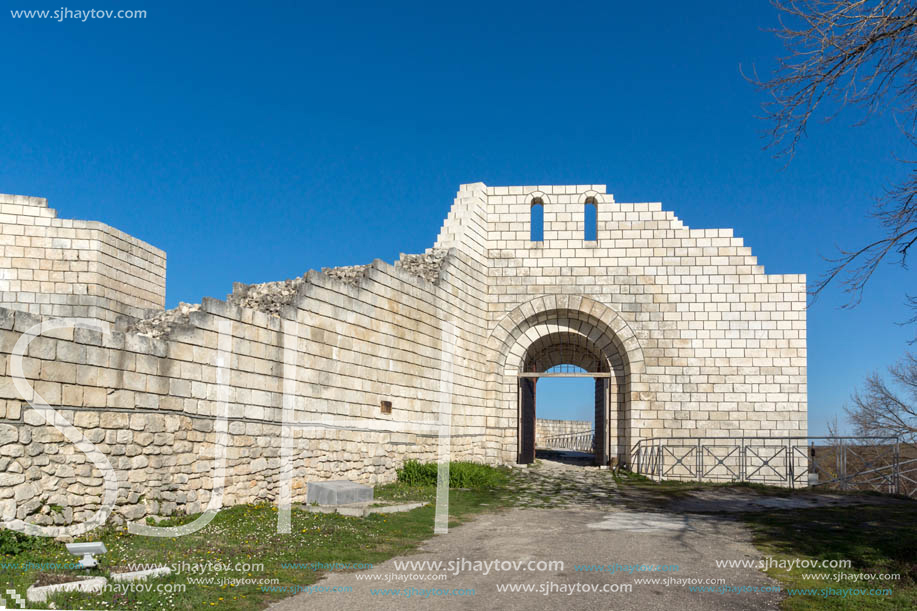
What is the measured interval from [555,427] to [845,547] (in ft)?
86.0

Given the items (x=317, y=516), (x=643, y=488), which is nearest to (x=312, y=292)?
(x=317, y=516)

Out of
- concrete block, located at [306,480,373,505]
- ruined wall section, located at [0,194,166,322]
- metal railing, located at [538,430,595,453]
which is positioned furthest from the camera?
metal railing, located at [538,430,595,453]

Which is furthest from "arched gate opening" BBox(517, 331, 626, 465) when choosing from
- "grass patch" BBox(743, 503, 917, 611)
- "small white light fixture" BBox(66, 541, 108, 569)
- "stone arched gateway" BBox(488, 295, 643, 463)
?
"small white light fixture" BBox(66, 541, 108, 569)

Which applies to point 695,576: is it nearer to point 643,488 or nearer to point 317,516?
point 317,516

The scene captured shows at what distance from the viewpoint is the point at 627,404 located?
17.8m

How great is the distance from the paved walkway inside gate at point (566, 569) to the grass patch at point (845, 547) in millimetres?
314

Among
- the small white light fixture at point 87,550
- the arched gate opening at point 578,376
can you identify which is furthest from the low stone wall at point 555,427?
the small white light fixture at point 87,550

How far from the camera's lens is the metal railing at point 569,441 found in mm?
33297

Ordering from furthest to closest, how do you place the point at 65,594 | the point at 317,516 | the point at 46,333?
the point at 317,516
the point at 46,333
the point at 65,594

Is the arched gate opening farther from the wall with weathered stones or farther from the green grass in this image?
the green grass

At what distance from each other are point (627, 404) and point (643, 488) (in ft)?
10.3

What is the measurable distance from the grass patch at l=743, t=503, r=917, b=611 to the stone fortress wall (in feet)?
20.4

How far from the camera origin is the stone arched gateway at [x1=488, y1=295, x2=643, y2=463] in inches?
698

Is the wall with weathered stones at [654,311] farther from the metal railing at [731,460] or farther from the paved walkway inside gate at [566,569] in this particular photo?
the paved walkway inside gate at [566,569]
